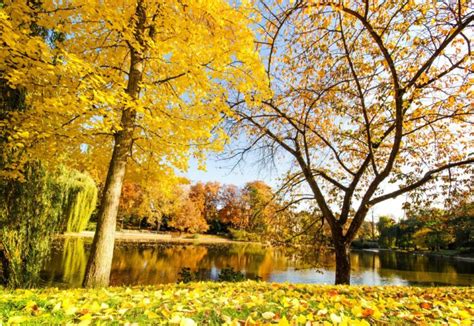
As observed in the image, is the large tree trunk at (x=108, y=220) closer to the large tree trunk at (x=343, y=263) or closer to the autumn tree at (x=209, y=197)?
the large tree trunk at (x=343, y=263)

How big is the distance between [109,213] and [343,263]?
4952 mm

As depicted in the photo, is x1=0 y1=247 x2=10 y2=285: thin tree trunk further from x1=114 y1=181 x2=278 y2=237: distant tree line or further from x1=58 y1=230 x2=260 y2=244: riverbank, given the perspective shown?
x1=58 y1=230 x2=260 y2=244: riverbank

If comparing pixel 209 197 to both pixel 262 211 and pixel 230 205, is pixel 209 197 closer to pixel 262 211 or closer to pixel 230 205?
pixel 230 205

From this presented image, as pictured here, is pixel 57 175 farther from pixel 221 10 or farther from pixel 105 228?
pixel 221 10

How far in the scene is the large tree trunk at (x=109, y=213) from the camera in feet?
15.5

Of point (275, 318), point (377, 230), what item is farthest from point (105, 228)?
point (377, 230)

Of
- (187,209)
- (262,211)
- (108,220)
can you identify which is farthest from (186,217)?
(108,220)

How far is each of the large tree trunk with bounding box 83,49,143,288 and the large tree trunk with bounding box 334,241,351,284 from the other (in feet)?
15.4

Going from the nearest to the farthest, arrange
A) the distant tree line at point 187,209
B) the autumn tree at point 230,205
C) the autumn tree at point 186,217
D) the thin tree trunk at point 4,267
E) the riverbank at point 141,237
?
the thin tree trunk at point 4,267, the riverbank at point 141,237, the distant tree line at point 187,209, the autumn tree at point 186,217, the autumn tree at point 230,205

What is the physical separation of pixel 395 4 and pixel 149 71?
188 inches

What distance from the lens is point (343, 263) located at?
646cm

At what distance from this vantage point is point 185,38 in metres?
4.86

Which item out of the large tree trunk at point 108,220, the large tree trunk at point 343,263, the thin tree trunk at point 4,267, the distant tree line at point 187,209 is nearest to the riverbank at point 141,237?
the distant tree line at point 187,209

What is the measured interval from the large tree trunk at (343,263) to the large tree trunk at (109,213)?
4.71 metres
